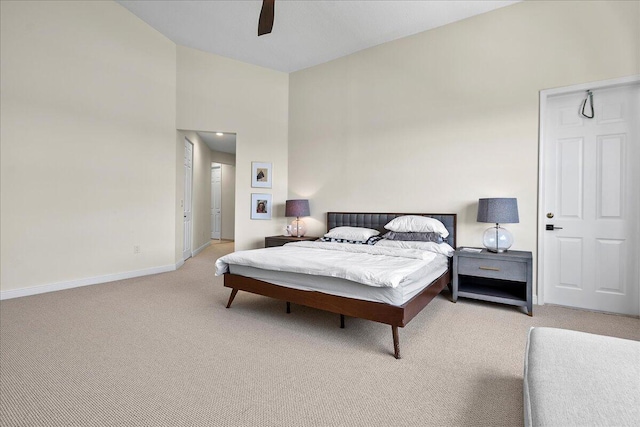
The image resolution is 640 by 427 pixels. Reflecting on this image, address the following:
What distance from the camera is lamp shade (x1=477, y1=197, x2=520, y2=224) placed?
10.6 feet

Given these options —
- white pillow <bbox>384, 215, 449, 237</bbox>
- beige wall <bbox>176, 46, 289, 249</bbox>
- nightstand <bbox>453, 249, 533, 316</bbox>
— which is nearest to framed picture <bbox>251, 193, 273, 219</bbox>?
beige wall <bbox>176, 46, 289, 249</bbox>

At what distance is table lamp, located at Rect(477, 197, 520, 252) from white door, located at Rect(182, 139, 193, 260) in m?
4.91

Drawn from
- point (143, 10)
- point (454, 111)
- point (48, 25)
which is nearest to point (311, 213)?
point (454, 111)

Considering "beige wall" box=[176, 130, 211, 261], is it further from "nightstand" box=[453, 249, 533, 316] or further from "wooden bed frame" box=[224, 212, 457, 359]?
"nightstand" box=[453, 249, 533, 316]

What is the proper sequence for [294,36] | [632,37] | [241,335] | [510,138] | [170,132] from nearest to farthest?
1. [241,335]
2. [632,37]
3. [510,138]
4. [294,36]
5. [170,132]

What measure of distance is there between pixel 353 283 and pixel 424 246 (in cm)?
143

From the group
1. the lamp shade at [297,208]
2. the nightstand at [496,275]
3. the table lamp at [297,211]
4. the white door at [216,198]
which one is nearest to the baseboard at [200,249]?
the white door at [216,198]

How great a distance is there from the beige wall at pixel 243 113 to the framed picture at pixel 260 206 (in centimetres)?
8

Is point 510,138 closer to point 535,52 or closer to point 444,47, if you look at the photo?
point 535,52

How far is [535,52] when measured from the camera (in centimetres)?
342

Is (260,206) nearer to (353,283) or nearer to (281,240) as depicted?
(281,240)

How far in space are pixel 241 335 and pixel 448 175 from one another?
306 cm

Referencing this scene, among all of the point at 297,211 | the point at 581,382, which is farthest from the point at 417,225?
the point at 581,382

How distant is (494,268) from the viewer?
3209 millimetres
